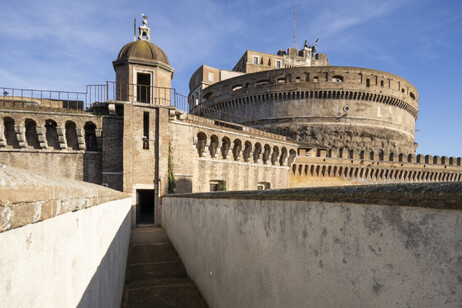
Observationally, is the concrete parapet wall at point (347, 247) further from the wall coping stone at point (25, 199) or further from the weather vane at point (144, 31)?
the weather vane at point (144, 31)

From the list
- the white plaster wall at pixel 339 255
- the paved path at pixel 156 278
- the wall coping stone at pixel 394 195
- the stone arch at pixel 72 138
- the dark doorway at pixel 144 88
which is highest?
the dark doorway at pixel 144 88

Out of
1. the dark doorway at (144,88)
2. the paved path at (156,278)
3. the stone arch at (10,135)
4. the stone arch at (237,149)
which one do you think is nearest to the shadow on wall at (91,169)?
the stone arch at (10,135)

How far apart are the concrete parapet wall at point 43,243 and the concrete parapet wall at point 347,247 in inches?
84.8

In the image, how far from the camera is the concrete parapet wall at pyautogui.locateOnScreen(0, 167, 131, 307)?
3.44ft

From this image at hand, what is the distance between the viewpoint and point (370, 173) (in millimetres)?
28172

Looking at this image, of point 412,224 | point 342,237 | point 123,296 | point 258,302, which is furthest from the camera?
point 123,296

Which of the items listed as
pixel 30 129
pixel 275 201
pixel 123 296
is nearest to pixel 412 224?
pixel 275 201

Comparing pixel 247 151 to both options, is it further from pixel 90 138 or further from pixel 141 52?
pixel 90 138

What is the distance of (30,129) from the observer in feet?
47.1

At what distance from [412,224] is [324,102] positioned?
1354 inches

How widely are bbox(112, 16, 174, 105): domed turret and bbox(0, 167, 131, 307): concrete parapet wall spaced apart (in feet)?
45.9

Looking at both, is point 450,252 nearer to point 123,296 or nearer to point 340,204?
point 340,204

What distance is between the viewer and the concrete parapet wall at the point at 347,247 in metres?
1.50

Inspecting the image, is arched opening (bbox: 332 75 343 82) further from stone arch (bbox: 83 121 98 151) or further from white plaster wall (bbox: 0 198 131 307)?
white plaster wall (bbox: 0 198 131 307)
